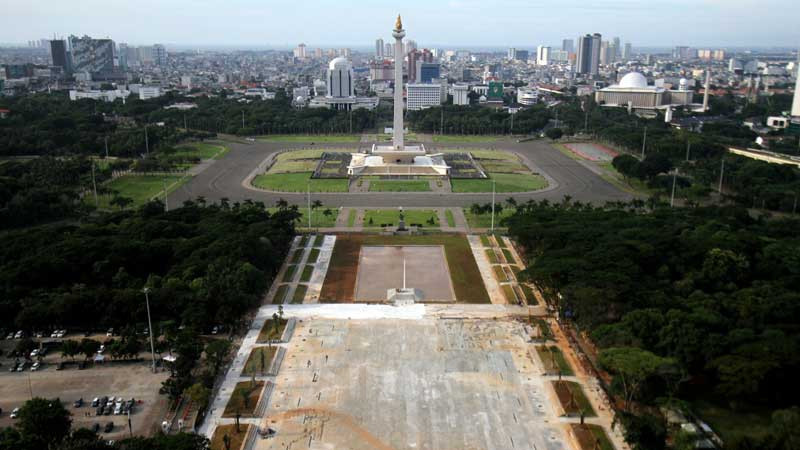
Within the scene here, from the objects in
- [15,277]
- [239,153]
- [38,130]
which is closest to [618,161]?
[239,153]

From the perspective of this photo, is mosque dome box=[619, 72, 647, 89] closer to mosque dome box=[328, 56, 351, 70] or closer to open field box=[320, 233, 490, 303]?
mosque dome box=[328, 56, 351, 70]

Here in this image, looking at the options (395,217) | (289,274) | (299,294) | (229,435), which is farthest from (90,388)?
(395,217)

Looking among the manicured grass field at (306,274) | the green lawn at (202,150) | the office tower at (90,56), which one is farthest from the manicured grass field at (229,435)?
the office tower at (90,56)

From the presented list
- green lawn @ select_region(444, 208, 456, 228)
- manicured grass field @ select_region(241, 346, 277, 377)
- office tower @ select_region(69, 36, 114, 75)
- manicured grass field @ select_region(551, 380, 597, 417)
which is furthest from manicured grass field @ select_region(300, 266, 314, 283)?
office tower @ select_region(69, 36, 114, 75)

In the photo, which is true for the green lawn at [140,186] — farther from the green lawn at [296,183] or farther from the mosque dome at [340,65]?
the mosque dome at [340,65]

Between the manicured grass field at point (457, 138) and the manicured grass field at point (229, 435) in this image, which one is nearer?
the manicured grass field at point (229, 435)

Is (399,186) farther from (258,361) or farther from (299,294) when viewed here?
(258,361)
